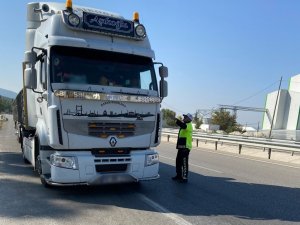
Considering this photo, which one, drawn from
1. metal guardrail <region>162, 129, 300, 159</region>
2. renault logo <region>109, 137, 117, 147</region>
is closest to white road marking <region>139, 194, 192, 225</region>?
renault logo <region>109, 137, 117, 147</region>

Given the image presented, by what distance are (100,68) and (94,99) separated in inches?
29.7

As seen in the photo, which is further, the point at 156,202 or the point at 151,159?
the point at 151,159

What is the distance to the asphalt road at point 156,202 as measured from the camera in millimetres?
6465

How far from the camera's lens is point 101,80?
792 cm

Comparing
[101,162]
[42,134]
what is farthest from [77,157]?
[42,134]

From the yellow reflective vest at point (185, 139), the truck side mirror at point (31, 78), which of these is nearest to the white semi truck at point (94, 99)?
the truck side mirror at point (31, 78)

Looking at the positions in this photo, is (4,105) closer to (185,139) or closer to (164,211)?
(185,139)

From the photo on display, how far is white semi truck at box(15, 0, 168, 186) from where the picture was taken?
7504mm

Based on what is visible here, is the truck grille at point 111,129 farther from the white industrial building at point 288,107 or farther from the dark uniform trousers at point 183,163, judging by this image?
the white industrial building at point 288,107

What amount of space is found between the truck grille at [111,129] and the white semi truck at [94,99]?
2 centimetres

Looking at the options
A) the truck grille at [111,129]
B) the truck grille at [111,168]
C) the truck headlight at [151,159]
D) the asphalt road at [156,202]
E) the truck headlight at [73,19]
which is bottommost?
the asphalt road at [156,202]

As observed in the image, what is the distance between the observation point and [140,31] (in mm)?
8625

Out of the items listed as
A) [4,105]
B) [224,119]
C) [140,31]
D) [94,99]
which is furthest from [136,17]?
[4,105]

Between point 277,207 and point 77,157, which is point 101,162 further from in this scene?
point 277,207
